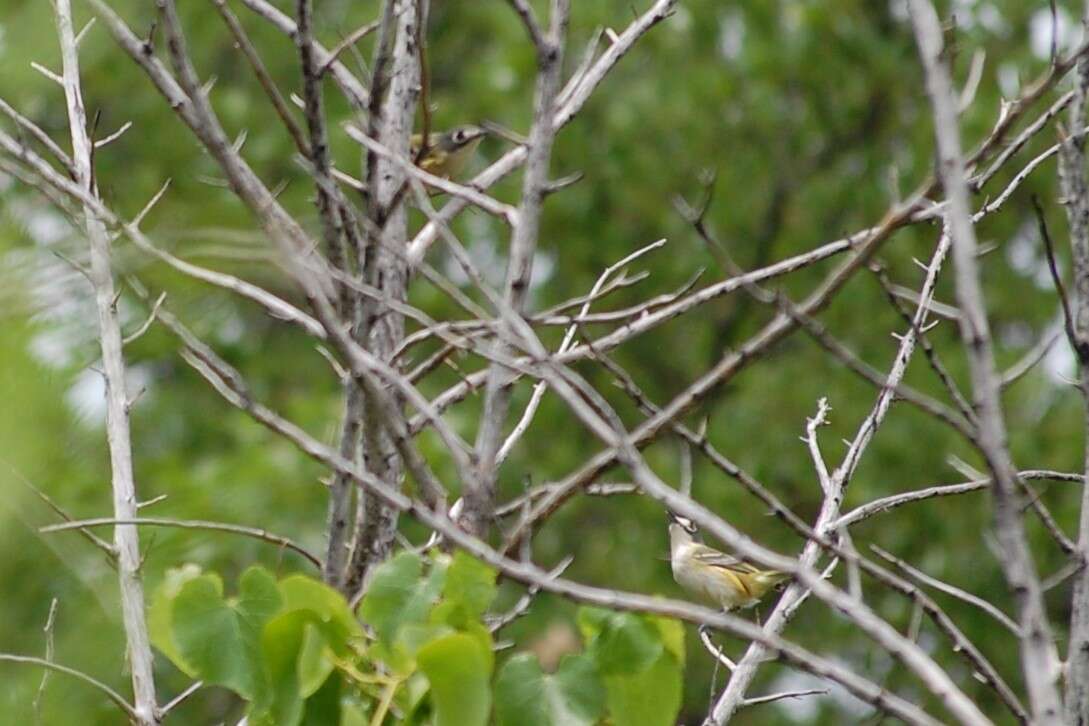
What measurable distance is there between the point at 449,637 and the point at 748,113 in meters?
10.4

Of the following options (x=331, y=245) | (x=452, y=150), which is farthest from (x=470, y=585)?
(x=452, y=150)

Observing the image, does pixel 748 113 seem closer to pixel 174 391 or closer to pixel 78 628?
pixel 174 391

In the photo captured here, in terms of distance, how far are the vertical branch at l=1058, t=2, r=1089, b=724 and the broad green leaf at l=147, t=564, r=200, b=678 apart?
119 cm

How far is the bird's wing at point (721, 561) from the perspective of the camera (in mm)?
5875

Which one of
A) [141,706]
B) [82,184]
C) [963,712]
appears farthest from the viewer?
[82,184]

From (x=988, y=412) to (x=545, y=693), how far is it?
61 cm

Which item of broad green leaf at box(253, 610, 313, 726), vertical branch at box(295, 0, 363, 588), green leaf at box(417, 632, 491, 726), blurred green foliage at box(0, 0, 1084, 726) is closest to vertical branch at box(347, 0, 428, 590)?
vertical branch at box(295, 0, 363, 588)

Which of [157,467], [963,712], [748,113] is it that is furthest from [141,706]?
[748,113]

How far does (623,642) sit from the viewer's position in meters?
1.90

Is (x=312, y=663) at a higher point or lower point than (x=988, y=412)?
lower

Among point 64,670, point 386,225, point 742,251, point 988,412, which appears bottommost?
point 64,670

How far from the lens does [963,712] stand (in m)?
1.68

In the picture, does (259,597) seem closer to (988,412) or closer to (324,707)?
(324,707)

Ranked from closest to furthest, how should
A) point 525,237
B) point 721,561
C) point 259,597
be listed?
point 259,597 → point 525,237 → point 721,561
